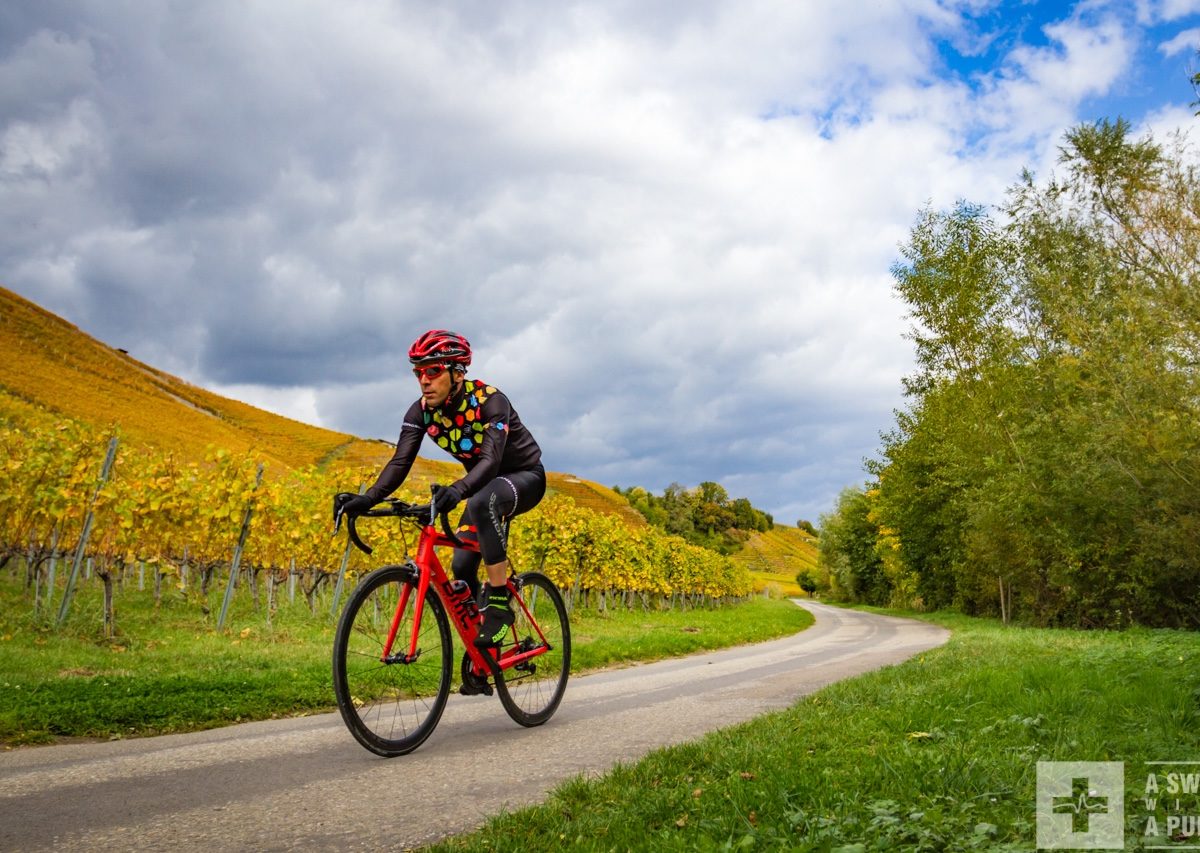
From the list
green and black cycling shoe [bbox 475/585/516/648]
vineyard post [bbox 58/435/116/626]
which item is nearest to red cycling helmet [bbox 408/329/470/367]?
green and black cycling shoe [bbox 475/585/516/648]

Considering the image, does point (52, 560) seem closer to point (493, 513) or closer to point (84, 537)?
point (84, 537)

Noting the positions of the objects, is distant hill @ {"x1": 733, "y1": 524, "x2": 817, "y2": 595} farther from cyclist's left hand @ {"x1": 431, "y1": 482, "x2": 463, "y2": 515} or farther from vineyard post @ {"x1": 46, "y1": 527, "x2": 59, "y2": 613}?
cyclist's left hand @ {"x1": 431, "y1": 482, "x2": 463, "y2": 515}

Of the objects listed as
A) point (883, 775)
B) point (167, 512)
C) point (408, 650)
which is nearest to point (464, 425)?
point (408, 650)

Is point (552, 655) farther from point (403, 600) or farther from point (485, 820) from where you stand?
point (485, 820)

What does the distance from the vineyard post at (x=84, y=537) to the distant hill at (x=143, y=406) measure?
93.1 ft

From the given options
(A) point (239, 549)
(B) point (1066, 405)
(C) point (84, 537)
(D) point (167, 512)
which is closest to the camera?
(C) point (84, 537)

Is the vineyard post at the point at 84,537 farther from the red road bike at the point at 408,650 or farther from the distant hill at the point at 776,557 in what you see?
the distant hill at the point at 776,557

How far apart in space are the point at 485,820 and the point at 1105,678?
591 centimetres

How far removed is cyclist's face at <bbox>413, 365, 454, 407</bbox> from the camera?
5359mm

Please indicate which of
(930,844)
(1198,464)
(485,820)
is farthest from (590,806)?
(1198,464)

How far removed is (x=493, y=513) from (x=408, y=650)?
1029 mm

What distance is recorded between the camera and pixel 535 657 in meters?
6.28

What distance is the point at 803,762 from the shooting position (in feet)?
13.5

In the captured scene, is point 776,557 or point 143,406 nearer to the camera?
point 143,406
